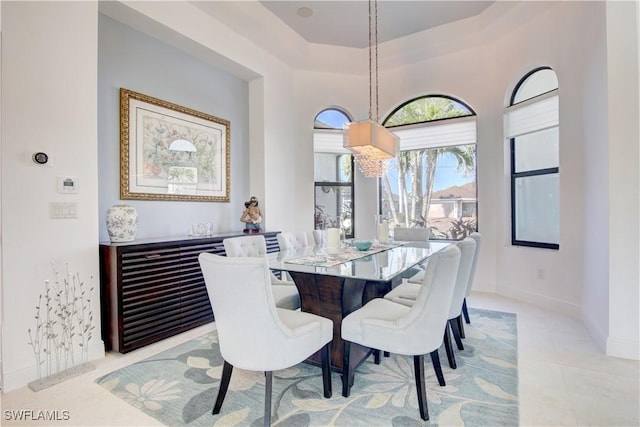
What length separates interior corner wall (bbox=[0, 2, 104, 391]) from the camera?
2.16 metres

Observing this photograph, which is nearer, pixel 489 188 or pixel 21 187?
pixel 21 187

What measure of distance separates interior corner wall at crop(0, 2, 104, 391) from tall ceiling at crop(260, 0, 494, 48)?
2.31 m

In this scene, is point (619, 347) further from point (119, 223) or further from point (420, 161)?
point (119, 223)

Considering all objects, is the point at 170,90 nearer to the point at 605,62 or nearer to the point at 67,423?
the point at 67,423

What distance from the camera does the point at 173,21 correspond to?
3.26 meters

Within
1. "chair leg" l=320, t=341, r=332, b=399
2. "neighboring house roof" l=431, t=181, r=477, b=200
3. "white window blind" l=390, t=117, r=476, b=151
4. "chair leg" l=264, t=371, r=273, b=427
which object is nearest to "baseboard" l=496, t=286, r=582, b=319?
"neighboring house roof" l=431, t=181, r=477, b=200

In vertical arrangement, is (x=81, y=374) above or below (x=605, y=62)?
below

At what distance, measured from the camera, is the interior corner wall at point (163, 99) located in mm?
3029

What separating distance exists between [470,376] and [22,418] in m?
2.76


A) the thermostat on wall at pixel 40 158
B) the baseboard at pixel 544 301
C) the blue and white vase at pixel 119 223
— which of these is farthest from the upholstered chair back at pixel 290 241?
the baseboard at pixel 544 301

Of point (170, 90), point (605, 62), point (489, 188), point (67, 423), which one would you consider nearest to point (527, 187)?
point (489, 188)

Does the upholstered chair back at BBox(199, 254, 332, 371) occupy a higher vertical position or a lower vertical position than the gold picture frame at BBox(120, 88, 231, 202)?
lower

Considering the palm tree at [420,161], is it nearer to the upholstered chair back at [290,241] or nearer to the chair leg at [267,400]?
the upholstered chair back at [290,241]

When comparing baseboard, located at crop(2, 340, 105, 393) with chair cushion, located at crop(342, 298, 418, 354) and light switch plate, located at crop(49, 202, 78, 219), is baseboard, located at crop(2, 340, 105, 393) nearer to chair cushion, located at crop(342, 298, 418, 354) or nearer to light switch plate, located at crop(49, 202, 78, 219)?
light switch plate, located at crop(49, 202, 78, 219)
